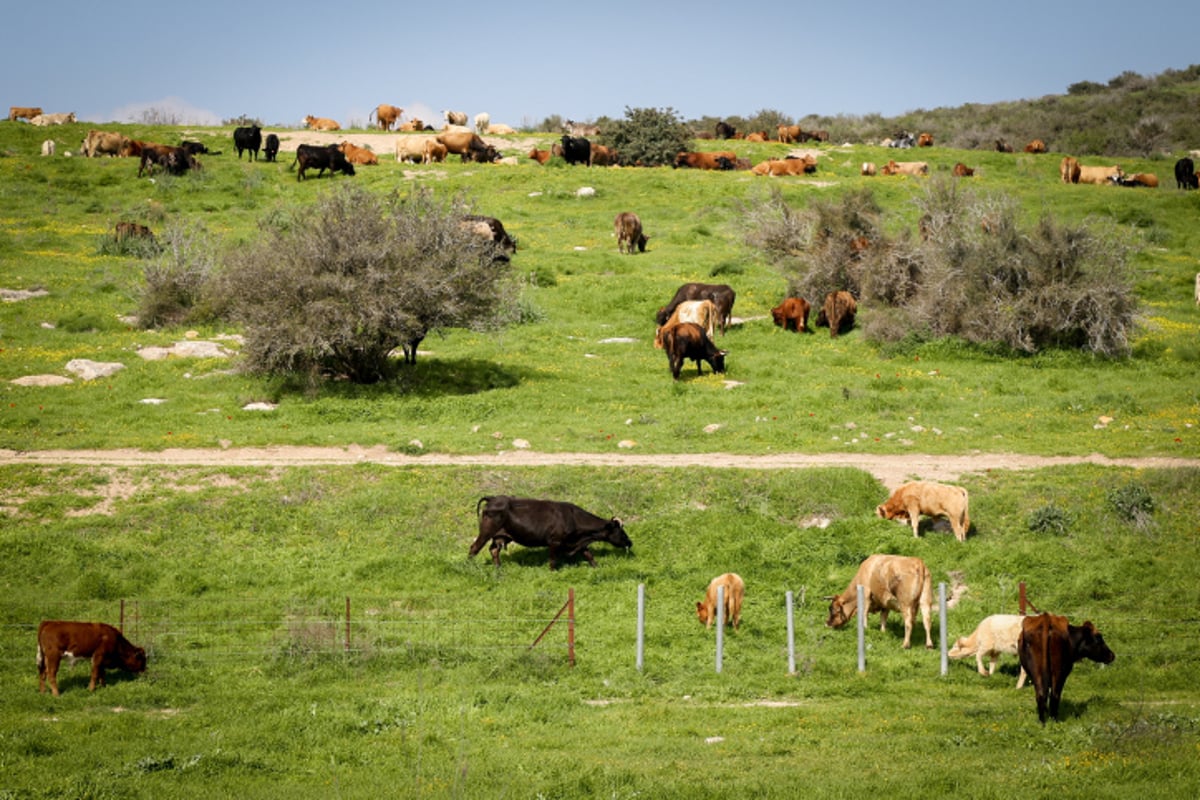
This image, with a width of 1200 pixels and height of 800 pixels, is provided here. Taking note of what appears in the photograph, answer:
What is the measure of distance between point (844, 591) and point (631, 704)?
202 inches

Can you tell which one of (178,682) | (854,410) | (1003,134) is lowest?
(178,682)

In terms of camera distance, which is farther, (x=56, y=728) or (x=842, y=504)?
(x=842, y=504)

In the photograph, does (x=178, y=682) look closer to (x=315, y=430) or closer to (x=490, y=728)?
(x=490, y=728)

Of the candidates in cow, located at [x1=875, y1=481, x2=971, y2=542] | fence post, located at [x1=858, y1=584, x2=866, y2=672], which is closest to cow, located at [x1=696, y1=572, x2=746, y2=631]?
fence post, located at [x1=858, y1=584, x2=866, y2=672]

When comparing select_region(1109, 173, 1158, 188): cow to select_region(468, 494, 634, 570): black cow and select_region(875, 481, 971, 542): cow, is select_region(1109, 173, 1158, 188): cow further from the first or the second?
select_region(468, 494, 634, 570): black cow

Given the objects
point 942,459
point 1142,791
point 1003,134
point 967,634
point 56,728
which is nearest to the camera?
point 1142,791

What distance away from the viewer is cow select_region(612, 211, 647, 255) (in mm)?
44500

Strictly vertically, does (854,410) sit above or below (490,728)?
above

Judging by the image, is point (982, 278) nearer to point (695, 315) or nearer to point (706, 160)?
point (695, 315)

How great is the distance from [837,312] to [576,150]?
92.5 ft

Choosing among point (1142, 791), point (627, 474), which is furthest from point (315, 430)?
point (1142, 791)

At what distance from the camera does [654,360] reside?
108 feet

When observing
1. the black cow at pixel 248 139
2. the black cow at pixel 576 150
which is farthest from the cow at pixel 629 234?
the black cow at pixel 248 139

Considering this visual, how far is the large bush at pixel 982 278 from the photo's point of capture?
32469mm
